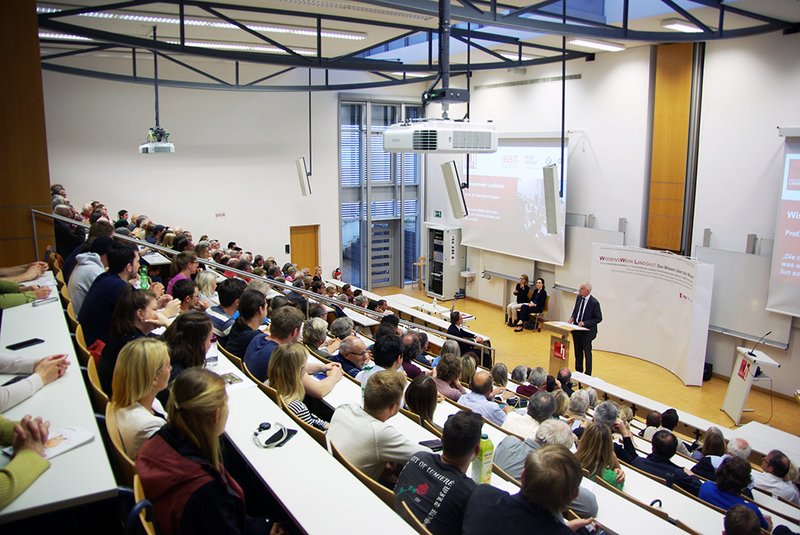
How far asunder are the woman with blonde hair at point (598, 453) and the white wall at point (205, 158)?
10.6m

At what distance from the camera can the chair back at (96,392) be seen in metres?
2.88

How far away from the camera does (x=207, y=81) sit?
41.6 ft

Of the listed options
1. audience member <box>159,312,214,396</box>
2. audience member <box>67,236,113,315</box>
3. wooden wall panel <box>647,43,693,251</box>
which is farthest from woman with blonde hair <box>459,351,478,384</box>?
wooden wall panel <box>647,43,693,251</box>

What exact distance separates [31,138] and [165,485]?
15.4 ft

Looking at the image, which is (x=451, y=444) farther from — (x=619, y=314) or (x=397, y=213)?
(x=397, y=213)

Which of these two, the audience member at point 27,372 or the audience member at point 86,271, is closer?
the audience member at point 27,372

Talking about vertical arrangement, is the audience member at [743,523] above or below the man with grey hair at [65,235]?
below

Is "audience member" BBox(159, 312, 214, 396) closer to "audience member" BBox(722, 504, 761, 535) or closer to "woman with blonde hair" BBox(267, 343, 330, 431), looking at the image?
"woman with blonde hair" BBox(267, 343, 330, 431)

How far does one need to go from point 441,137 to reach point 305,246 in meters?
9.42

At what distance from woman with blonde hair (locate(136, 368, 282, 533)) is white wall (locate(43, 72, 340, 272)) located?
10830mm

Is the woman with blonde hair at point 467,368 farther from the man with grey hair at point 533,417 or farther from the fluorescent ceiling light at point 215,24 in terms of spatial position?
the fluorescent ceiling light at point 215,24

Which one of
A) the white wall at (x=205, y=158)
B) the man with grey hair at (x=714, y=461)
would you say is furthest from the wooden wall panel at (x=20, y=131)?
the white wall at (x=205, y=158)

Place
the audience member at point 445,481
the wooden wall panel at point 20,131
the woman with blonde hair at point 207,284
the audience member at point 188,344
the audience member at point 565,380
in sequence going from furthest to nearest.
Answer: the audience member at point 565,380 < the woman with blonde hair at point 207,284 < the wooden wall panel at point 20,131 < the audience member at point 188,344 < the audience member at point 445,481

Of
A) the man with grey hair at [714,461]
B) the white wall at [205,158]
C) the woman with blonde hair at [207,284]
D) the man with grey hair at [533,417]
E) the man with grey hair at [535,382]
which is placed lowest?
the man with grey hair at [714,461]
